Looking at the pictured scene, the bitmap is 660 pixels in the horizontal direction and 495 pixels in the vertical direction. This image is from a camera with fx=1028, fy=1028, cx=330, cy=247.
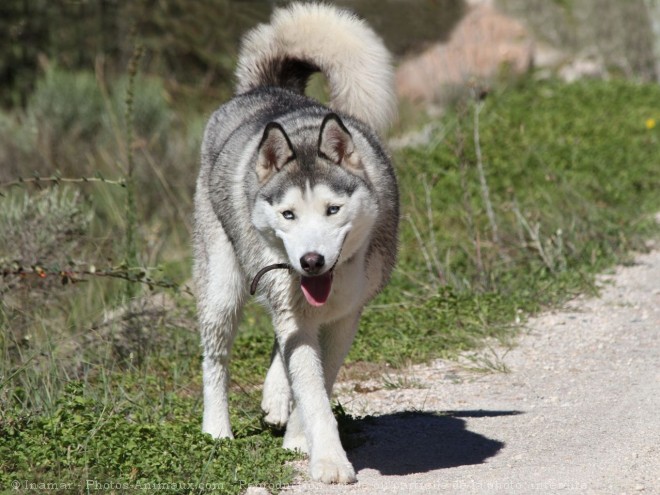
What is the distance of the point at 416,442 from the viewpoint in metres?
4.89

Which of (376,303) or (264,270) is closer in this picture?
(264,270)

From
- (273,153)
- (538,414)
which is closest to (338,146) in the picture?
(273,153)

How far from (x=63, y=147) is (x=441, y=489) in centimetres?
699

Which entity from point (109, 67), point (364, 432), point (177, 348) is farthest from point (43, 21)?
point (364, 432)

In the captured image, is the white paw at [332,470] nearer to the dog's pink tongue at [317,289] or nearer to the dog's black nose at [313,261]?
the dog's pink tongue at [317,289]

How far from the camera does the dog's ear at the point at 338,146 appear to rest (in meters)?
4.44

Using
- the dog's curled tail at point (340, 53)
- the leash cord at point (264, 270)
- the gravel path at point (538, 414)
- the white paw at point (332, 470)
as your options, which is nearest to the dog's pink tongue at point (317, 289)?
the leash cord at point (264, 270)

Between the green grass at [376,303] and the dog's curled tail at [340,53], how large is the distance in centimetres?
137

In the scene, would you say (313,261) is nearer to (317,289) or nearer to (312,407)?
(317,289)

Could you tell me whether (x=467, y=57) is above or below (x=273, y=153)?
below

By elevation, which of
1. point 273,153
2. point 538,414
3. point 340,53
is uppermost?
point 340,53

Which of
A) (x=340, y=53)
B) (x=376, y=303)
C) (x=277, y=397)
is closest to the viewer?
(x=277, y=397)

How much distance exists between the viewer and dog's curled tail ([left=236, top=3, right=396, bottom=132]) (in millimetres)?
5414

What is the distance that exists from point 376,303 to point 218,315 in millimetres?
2060
